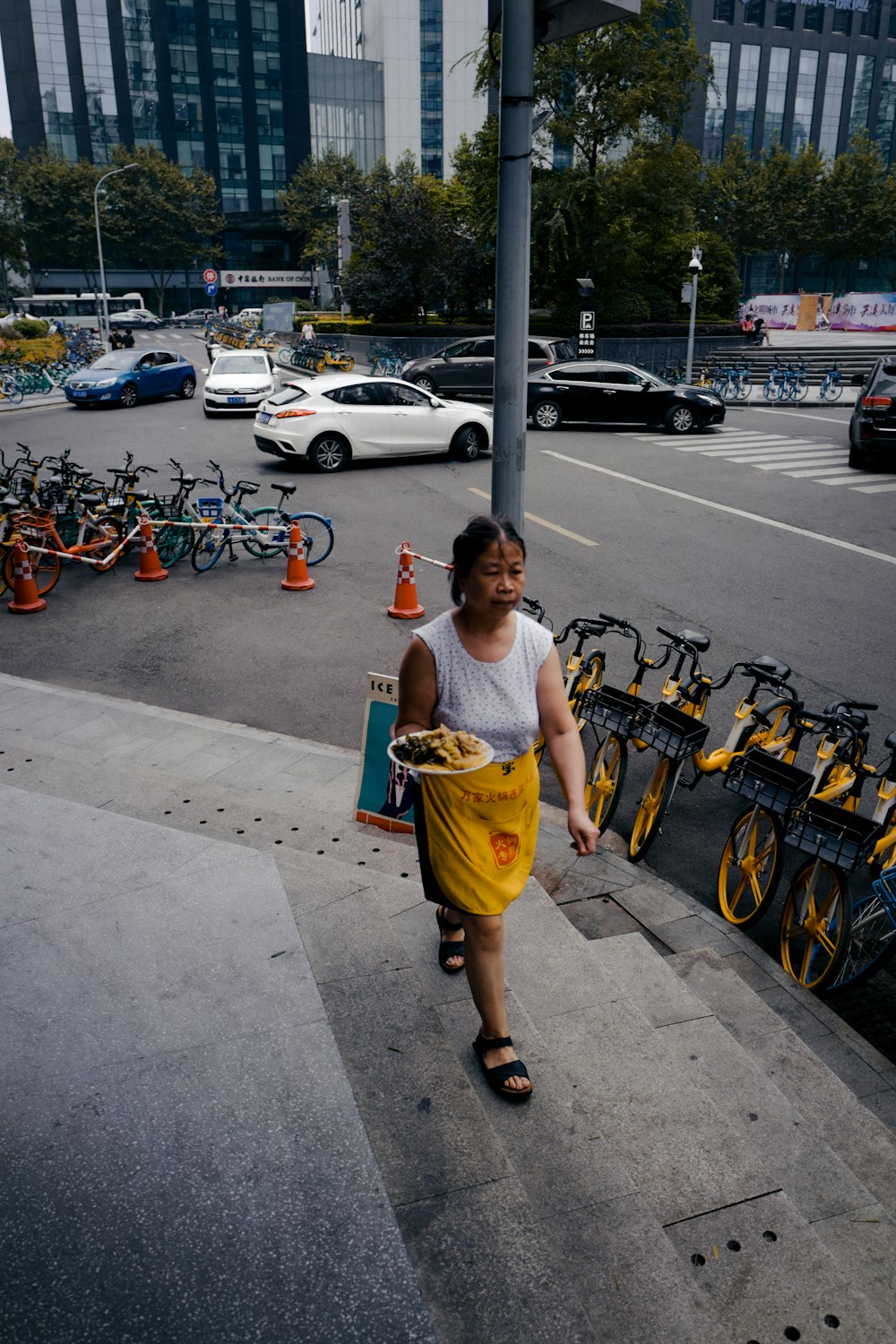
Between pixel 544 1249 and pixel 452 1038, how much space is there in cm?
98

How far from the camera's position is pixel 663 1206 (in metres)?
2.83

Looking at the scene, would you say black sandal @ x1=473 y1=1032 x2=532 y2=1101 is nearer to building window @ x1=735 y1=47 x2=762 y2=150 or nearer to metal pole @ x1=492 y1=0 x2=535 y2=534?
metal pole @ x1=492 y1=0 x2=535 y2=534

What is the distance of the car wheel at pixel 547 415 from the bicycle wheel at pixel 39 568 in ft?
49.1

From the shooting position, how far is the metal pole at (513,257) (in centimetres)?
470

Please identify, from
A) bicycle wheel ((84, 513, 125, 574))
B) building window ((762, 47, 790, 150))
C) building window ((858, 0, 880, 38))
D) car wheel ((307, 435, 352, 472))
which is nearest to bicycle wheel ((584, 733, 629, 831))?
bicycle wheel ((84, 513, 125, 574))

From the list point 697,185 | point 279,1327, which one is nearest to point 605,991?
point 279,1327

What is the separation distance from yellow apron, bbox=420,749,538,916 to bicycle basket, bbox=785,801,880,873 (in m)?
1.86

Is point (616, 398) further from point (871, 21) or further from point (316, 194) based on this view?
point (871, 21)

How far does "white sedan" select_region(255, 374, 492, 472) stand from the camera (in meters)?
17.7

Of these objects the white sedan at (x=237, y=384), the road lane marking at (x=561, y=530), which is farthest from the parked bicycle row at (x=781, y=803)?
the white sedan at (x=237, y=384)

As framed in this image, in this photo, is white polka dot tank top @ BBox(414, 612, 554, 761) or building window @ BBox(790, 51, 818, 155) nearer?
white polka dot tank top @ BBox(414, 612, 554, 761)

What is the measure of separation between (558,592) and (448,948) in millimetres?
7361

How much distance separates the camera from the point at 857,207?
201ft

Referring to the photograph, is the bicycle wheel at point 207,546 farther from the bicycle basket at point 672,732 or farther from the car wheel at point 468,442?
the car wheel at point 468,442
